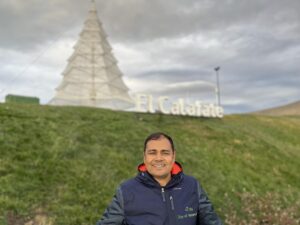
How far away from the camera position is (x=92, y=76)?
157 ft

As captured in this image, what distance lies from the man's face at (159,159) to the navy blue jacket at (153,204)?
A: 0.08 m

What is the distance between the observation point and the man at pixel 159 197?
405 cm

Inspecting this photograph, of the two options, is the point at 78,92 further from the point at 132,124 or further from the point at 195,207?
the point at 195,207

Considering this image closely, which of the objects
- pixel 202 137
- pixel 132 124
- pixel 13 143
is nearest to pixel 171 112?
pixel 202 137

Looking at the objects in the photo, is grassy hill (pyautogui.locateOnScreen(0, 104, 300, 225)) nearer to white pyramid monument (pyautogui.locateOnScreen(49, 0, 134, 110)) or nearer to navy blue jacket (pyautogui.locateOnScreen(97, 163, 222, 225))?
navy blue jacket (pyautogui.locateOnScreen(97, 163, 222, 225))

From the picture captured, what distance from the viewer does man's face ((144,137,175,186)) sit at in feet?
13.8

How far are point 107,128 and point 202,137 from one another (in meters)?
7.53

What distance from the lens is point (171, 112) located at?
32875 mm

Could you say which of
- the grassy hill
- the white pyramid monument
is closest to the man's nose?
the grassy hill

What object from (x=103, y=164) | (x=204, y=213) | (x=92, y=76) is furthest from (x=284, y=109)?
(x=204, y=213)

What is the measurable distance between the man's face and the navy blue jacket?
0.25 ft

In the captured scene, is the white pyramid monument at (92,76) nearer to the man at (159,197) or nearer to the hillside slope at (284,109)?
the man at (159,197)

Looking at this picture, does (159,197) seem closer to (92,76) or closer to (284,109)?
(92,76)

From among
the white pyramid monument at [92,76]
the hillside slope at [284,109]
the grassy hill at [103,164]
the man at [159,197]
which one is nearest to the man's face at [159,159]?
the man at [159,197]
